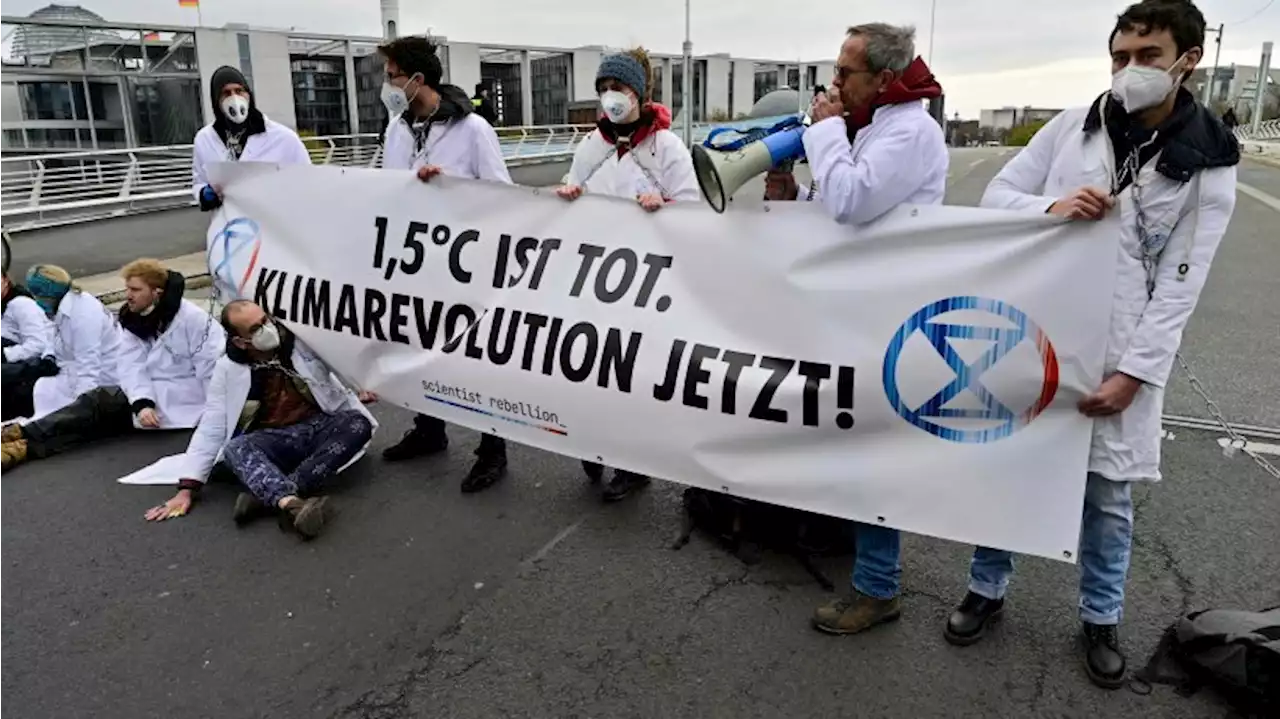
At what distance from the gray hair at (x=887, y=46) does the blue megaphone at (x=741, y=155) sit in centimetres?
32

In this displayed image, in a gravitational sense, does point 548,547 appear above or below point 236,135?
below

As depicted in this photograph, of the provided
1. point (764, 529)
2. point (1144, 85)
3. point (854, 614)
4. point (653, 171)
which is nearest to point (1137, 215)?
point (1144, 85)

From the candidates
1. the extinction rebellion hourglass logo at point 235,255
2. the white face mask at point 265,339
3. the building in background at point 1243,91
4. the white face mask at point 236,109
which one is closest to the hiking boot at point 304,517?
the white face mask at point 265,339

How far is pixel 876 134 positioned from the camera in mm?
2648

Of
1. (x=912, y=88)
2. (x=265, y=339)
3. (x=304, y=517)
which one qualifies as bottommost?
(x=304, y=517)

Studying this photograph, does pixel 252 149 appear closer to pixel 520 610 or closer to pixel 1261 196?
pixel 520 610

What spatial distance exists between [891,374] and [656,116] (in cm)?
180

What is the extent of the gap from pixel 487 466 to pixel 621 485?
2.28ft

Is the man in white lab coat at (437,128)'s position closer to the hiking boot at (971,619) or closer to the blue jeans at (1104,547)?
the hiking boot at (971,619)

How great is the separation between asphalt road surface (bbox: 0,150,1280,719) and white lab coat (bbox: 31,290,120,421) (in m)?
0.94

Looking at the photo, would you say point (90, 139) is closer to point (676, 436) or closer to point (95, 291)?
point (95, 291)

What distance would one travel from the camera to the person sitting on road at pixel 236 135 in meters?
4.91

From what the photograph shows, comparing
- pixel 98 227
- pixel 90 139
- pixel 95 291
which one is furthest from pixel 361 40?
pixel 95 291

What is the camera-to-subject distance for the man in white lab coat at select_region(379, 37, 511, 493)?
4.24 metres
